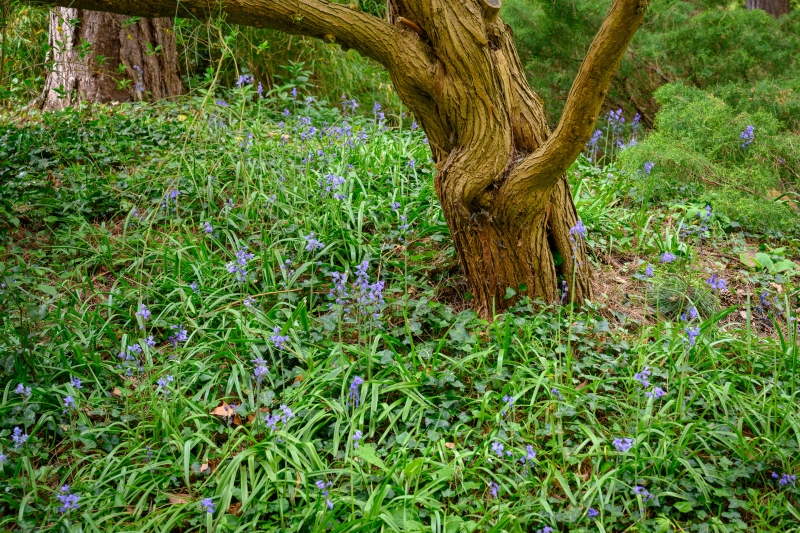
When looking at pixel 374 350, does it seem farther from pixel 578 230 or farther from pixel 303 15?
pixel 303 15

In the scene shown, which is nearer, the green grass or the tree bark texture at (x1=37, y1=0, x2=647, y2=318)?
the green grass

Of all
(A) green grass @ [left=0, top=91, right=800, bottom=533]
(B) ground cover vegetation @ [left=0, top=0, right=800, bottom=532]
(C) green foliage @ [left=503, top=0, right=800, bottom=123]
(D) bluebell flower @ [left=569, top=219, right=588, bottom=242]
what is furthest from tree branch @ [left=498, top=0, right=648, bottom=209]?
(C) green foliage @ [left=503, top=0, right=800, bottom=123]

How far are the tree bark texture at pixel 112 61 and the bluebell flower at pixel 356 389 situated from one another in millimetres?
4242

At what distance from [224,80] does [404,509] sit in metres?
5.83

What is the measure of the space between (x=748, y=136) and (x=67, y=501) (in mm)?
4669

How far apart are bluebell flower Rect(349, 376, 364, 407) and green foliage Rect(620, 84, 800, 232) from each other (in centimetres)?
285

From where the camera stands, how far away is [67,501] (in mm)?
2547

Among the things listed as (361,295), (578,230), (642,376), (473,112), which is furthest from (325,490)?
(473,112)

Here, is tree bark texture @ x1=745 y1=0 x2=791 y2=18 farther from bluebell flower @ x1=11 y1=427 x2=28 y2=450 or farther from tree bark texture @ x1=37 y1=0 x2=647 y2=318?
bluebell flower @ x1=11 y1=427 x2=28 y2=450

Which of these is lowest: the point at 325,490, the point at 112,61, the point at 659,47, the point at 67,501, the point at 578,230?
the point at 67,501

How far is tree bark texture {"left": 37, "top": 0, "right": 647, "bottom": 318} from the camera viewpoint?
3.22 metres

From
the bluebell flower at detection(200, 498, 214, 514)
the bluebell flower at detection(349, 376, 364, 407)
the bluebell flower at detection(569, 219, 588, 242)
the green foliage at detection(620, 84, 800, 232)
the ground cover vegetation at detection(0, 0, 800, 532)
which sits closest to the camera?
the bluebell flower at detection(200, 498, 214, 514)

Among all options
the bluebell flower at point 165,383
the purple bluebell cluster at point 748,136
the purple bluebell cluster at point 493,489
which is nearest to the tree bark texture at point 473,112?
the purple bluebell cluster at point 493,489

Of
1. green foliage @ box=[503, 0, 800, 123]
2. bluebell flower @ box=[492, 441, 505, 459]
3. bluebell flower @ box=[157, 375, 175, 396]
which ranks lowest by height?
bluebell flower @ box=[157, 375, 175, 396]
